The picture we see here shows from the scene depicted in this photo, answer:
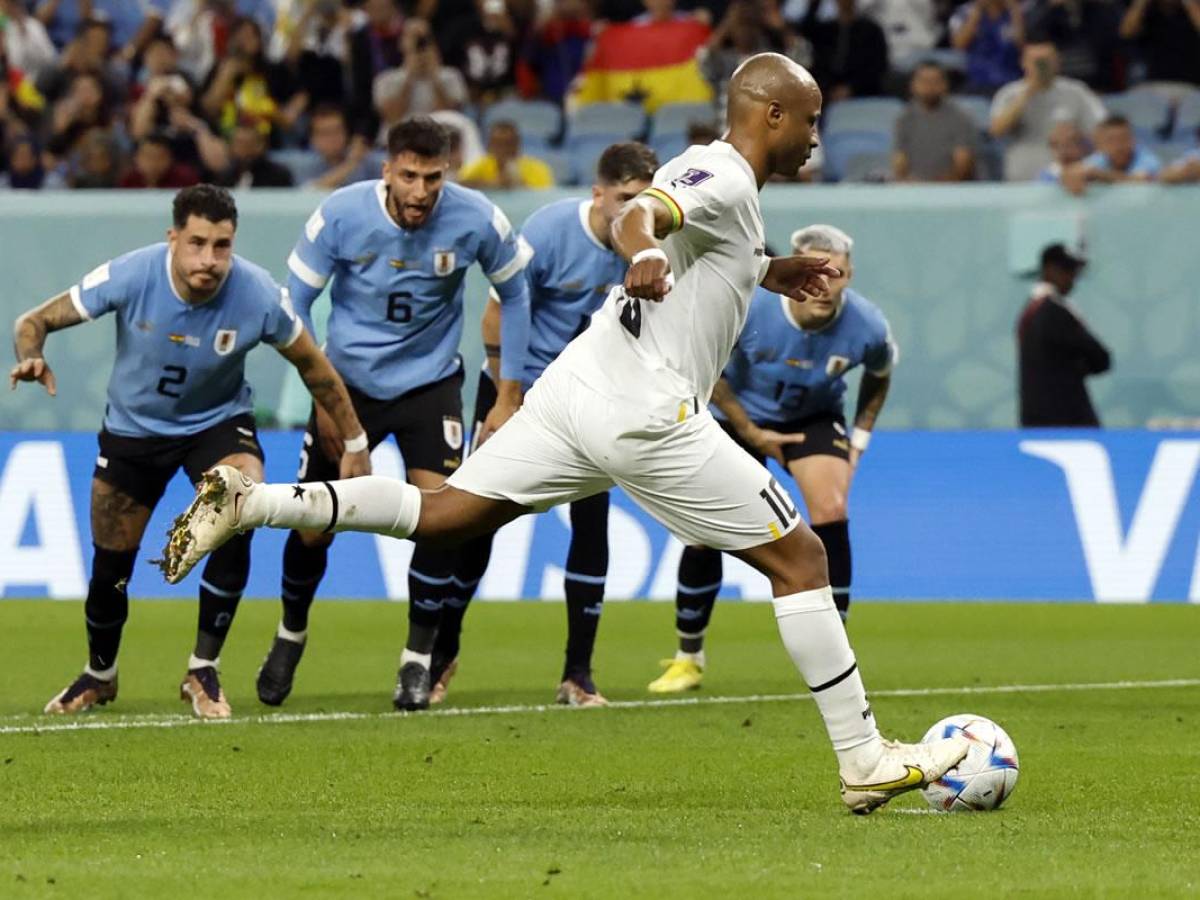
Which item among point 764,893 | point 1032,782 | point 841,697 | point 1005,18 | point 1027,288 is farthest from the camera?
point 1005,18

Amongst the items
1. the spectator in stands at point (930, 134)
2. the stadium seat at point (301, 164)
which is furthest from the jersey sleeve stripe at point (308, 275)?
the stadium seat at point (301, 164)

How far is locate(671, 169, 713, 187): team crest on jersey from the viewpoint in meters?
6.64

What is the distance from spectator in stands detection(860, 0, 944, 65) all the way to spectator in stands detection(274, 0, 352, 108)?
16.2 feet

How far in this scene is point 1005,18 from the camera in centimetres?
2016

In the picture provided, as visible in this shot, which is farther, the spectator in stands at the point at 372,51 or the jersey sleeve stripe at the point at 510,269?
the spectator in stands at the point at 372,51

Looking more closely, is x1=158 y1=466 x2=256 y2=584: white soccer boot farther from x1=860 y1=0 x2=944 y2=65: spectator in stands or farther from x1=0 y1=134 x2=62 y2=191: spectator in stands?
x1=860 y1=0 x2=944 y2=65: spectator in stands

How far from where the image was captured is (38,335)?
886cm

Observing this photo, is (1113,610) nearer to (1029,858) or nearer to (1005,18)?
(1005,18)

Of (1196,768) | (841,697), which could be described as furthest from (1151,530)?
(841,697)

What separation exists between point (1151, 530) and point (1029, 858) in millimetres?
9881

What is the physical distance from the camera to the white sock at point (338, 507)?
712 centimetres

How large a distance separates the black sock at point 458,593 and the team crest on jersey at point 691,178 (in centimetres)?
440

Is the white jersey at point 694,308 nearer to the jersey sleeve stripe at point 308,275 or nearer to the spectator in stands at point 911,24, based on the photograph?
the jersey sleeve stripe at point 308,275

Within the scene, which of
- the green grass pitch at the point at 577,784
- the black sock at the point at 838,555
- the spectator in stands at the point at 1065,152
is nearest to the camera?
the green grass pitch at the point at 577,784
